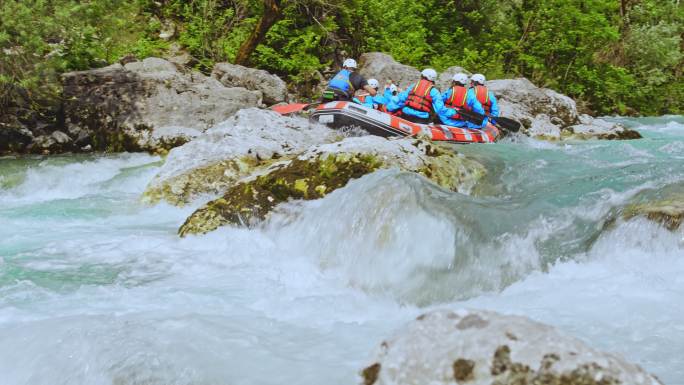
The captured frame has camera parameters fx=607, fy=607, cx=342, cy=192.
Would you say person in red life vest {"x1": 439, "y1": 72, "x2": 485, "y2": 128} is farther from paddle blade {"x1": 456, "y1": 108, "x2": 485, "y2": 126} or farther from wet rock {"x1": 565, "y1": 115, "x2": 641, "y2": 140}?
wet rock {"x1": 565, "y1": 115, "x2": 641, "y2": 140}

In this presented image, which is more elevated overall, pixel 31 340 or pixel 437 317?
pixel 437 317

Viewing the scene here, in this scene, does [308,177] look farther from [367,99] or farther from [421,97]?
[367,99]

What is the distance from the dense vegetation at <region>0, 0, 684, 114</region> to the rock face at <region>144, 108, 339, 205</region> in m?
4.53

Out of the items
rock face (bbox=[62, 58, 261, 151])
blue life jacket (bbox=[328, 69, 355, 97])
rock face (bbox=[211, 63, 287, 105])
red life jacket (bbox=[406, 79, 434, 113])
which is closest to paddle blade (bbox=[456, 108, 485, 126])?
red life jacket (bbox=[406, 79, 434, 113])

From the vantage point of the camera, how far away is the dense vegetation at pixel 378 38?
10633 millimetres

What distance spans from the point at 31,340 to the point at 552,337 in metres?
2.57

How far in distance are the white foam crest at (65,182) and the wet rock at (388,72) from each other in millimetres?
7394

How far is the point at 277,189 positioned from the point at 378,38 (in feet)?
42.7

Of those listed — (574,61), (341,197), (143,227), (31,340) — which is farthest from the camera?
(574,61)

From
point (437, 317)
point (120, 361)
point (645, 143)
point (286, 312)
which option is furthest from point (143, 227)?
point (645, 143)

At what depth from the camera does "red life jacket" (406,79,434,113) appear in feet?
34.4

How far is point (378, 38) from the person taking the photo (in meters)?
18.0

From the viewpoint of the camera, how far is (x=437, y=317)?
209cm

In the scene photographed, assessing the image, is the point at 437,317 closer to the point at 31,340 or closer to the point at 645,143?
the point at 31,340
